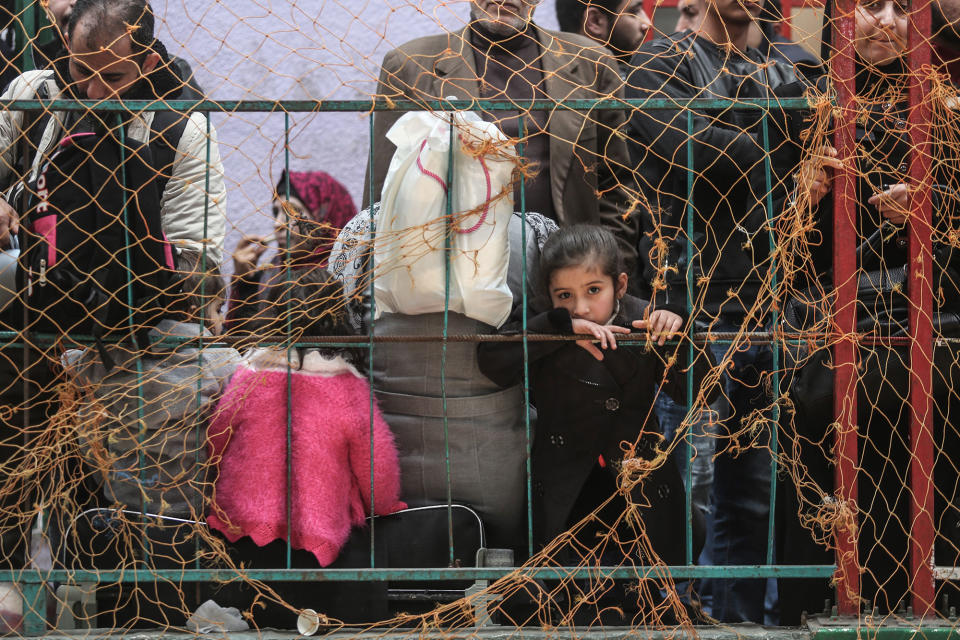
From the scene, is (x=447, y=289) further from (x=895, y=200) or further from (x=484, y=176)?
(x=895, y=200)

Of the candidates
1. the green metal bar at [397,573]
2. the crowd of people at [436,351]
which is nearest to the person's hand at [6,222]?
the crowd of people at [436,351]

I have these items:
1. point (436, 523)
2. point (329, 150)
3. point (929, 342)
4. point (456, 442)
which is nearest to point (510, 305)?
point (456, 442)

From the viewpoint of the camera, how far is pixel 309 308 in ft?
12.4

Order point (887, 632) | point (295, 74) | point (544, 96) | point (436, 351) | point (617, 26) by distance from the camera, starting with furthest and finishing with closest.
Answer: point (295, 74), point (617, 26), point (544, 96), point (436, 351), point (887, 632)

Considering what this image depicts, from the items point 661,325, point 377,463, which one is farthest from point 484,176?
point 377,463

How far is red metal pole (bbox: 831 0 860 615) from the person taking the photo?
141 inches

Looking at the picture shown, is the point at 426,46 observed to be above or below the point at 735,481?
above

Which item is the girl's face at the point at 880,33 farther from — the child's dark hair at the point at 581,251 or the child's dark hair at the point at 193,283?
the child's dark hair at the point at 193,283

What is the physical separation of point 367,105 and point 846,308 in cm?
163

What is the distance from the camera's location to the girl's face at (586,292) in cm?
382


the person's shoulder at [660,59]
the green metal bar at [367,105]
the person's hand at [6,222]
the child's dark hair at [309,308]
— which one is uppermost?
the person's shoulder at [660,59]

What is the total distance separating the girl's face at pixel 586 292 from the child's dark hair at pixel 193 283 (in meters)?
1.13

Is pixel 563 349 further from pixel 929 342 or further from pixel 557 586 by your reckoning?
pixel 929 342

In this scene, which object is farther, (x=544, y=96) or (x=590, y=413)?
(x=544, y=96)
